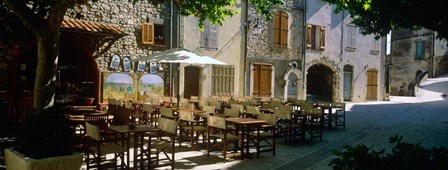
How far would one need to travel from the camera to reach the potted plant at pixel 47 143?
4.38m

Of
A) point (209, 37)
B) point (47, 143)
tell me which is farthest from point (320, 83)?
point (47, 143)

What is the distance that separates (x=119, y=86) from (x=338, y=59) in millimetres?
13221

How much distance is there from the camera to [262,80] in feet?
58.4

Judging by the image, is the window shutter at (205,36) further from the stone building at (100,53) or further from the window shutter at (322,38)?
the window shutter at (322,38)

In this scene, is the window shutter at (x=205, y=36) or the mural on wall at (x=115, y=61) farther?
the window shutter at (x=205, y=36)

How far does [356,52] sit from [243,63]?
908cm

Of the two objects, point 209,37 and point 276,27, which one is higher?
point 276,27

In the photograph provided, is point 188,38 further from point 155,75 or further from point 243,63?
point 243,63

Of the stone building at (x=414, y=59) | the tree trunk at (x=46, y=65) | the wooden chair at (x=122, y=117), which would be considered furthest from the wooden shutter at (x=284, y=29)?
the stone building at (x=414, y=59)

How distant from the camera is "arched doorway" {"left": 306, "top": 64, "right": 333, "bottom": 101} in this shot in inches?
851

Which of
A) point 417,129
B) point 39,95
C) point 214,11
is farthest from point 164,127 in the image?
point 417,129

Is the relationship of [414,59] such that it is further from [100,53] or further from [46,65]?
[46,65]

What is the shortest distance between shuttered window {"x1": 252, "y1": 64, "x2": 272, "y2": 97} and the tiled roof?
726 cm

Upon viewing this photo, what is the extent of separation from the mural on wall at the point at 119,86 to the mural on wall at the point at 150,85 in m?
0.36
